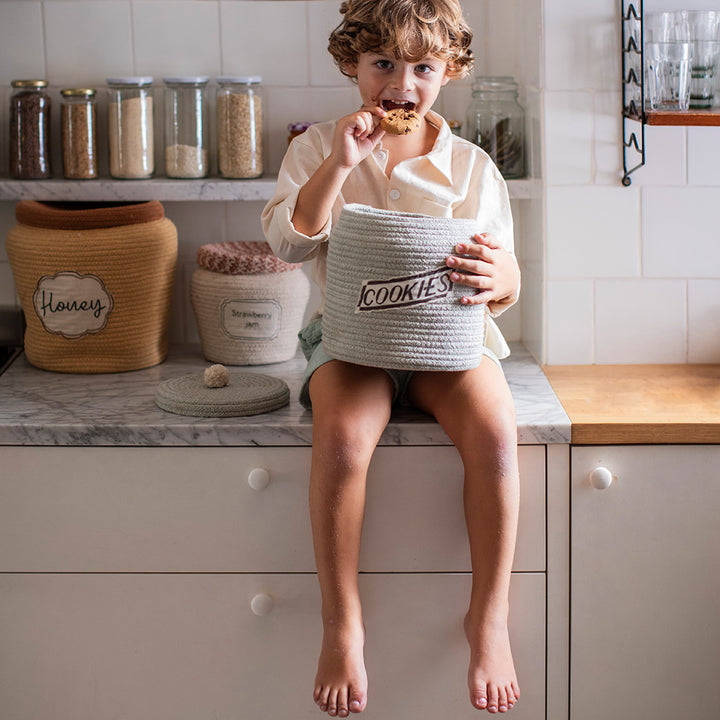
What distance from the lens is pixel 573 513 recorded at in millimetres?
1590

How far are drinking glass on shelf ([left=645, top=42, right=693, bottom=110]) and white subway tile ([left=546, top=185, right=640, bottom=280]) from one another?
18 centimetres

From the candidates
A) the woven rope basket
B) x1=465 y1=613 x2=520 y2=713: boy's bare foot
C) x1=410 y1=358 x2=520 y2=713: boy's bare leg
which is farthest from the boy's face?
x1=465 y1=613 x2=520 y2=713: boy's bare foot

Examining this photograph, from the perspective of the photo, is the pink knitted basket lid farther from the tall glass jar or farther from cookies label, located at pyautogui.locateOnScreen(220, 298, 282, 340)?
the tall glass jar

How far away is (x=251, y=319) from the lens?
1.90m

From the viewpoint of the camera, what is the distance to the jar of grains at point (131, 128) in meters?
1.89

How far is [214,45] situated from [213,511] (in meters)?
0.90

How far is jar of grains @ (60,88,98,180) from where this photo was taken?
6.29 ft

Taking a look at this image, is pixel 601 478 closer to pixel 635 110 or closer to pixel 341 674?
pixel 341 674

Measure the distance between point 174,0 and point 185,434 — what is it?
87 cm

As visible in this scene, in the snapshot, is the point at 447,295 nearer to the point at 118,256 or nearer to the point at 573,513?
the point at 573,513

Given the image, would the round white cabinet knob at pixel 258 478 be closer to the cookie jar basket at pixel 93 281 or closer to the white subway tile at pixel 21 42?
the cookie jar basket at pixel 93 281

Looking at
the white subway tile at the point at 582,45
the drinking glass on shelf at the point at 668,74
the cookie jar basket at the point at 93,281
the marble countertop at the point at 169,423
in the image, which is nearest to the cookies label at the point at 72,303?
the cookie jar basket at the point at 93,281

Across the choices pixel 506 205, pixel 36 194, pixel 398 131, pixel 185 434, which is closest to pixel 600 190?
pixel 506 205

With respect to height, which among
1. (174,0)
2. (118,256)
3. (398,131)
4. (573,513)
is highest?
(174,0)
